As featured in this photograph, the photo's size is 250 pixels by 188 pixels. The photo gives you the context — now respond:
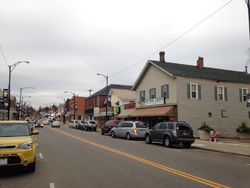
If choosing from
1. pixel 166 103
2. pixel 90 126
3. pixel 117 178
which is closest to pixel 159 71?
pixel 166 103

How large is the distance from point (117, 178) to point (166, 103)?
67.0 ft

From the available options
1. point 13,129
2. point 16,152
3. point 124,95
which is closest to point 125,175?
point 16,152

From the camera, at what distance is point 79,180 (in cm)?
707

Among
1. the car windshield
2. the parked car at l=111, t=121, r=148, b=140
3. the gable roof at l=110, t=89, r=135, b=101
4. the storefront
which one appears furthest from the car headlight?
the gable roof at l=110, t=89, r=135, b=101

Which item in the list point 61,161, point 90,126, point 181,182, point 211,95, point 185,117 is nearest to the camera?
point 181,182

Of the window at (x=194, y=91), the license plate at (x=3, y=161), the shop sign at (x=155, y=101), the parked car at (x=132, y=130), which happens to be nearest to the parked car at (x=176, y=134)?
the parked car at (x=132, y=130)

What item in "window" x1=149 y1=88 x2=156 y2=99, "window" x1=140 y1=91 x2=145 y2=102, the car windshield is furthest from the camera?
"window" x1=140 y1=91 x2=145 y2=102

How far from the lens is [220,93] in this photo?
2841 centimetres

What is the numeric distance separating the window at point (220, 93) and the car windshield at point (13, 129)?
931 inches

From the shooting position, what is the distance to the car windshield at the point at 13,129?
839 cm

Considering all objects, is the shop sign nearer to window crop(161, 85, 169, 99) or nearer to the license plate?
window crop(161, 85, 169, 99)

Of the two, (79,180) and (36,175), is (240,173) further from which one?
(36,175)

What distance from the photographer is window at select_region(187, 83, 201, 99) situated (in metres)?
26.2

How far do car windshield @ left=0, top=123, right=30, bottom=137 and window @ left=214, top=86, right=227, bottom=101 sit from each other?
2366 centimetres
